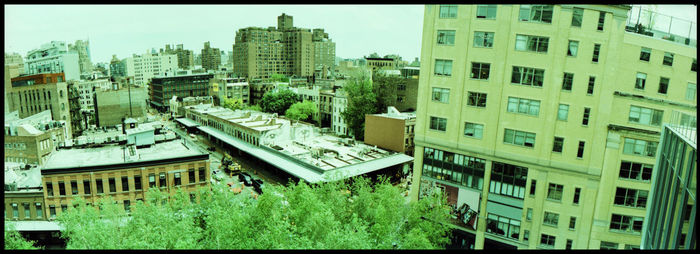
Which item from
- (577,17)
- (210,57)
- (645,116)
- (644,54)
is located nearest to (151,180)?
(577,17)

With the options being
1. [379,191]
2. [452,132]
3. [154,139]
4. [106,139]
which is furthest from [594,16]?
[106,139]

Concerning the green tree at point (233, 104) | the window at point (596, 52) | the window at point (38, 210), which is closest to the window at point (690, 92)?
the window at point (596, 52)

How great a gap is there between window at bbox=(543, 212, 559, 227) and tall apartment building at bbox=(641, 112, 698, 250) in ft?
21.6

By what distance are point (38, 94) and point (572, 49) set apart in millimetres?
34083

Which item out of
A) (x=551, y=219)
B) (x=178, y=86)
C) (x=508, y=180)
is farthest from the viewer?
(x=178, y=86)

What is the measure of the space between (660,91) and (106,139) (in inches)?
835

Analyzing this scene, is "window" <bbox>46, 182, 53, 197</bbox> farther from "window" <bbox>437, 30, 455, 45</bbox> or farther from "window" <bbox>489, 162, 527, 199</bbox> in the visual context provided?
"window" <bbox>489, 162, 527, 199</bbox>

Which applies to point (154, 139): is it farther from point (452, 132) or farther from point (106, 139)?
point (452, 132)

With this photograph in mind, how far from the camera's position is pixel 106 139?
16938 mm

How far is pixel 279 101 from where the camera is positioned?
3872 centimetres

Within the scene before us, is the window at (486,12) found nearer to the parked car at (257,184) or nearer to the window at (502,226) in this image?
the window at (502,226)

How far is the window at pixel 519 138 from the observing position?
37.0 ft

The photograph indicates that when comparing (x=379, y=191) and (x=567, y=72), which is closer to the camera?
(x=567, y=72)

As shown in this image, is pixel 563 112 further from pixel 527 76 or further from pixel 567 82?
pixel 527 76
